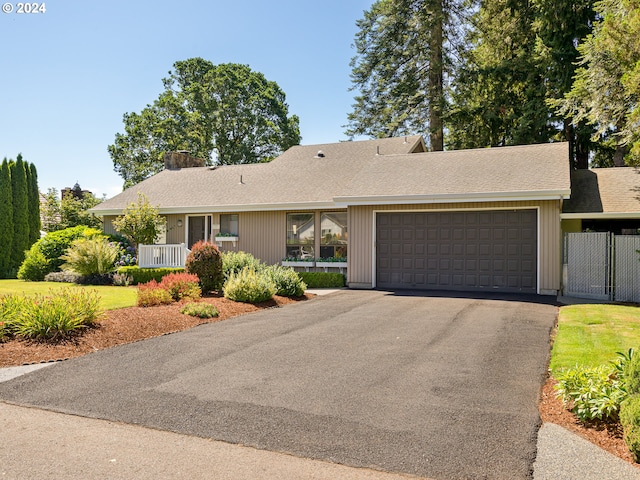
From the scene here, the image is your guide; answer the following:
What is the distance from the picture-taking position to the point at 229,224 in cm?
1930

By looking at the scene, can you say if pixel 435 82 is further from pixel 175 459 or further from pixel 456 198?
pixel 175 459

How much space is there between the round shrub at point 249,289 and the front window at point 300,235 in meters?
5.44

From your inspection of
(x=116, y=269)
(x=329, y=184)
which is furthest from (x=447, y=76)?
(x=116, y=269)

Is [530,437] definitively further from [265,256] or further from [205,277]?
[265,256]

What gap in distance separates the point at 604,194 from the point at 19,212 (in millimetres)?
22709

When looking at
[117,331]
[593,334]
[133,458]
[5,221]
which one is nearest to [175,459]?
[133,458]

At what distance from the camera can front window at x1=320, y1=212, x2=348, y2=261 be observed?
17.0 meters

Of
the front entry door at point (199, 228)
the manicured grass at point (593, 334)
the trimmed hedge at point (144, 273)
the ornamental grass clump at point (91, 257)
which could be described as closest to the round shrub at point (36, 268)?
the ornamental grass clump at point (91, 257)

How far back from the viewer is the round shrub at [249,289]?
11.7 metres

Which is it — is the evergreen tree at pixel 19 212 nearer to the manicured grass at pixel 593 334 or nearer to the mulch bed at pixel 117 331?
the mulch bed at pixel 117 331

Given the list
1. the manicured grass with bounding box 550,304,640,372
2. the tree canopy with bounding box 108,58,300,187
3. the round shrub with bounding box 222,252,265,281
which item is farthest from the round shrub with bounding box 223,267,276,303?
the tree canopy with bounding box 108,58,300,187

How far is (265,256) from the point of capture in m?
18.3

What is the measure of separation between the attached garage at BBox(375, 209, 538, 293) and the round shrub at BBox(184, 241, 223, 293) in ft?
17.5

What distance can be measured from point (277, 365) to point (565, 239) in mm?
10528
